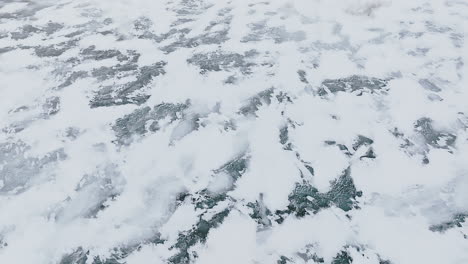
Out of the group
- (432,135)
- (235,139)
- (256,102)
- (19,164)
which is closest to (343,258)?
(235,139)

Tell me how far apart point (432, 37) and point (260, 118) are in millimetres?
2382

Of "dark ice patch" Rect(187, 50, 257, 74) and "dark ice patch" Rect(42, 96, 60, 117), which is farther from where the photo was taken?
"dark ice patch" Rect(187, 50, 257, 74)

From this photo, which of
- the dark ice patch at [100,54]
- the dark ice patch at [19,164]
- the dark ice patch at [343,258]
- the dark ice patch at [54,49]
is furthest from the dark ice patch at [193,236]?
the dark ice patch at [54,49]

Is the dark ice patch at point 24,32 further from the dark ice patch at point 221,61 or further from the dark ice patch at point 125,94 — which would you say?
the dark ice patch at point 221,61

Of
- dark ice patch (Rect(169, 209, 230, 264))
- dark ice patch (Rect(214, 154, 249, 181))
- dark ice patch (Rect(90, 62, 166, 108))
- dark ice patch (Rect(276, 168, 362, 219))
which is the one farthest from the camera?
dark ice patch (Rect(90, 62, 166, 108))

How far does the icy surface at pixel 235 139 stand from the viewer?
2.12 m

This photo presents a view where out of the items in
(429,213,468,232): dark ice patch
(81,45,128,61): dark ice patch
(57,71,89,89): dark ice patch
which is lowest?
(429,213,468,232): dark ice patch

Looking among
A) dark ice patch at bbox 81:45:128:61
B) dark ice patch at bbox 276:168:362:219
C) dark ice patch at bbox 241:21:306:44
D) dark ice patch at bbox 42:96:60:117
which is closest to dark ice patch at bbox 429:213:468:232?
dark ice patch at bbox 276:168:362:219

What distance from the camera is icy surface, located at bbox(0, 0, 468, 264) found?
6.95ft

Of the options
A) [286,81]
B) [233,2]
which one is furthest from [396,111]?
[233,2]

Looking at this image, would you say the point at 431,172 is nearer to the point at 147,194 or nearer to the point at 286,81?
the point at 286,81

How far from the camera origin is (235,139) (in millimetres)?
2781

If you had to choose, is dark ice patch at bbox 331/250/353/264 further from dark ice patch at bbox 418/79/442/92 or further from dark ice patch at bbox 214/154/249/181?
dark ice patch at bbox 418/79/442/92

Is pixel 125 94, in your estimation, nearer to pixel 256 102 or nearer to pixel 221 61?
pixel 221 61
